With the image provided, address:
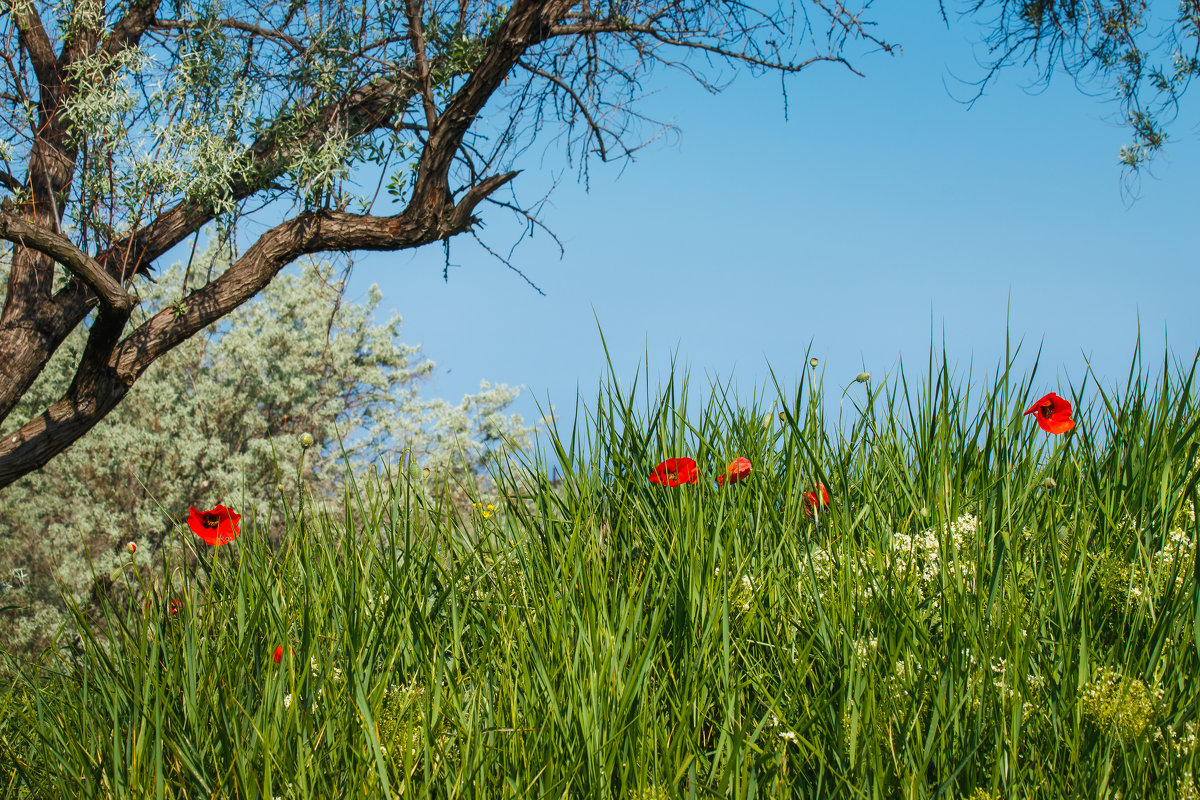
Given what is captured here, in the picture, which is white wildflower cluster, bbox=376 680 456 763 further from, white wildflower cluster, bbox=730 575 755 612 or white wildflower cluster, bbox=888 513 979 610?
white wildflower cluster, bbox=888 513 979 610

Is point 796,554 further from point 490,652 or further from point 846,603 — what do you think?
point 490,652

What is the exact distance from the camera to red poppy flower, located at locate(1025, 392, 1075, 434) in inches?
111

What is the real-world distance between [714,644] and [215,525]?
6.58 feet

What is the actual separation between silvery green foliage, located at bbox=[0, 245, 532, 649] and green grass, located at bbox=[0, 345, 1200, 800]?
8.18 meters

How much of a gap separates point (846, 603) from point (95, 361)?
581 centimetres

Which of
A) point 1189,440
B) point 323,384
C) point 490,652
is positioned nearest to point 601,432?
point 490,652

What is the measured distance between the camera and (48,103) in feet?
23.0

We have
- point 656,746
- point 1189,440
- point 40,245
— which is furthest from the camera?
point 40,245

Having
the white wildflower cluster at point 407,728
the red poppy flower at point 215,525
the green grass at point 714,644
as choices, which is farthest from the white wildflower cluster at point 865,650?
the red poppy flower at point 215,525

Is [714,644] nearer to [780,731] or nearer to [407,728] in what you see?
[780,731]

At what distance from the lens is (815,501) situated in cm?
272

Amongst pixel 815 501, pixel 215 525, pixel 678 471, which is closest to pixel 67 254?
pixel 215 525

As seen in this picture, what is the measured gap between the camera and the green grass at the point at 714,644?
1795 mm

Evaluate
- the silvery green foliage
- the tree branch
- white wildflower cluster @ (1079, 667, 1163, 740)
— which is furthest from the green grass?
the silvery green foliage
